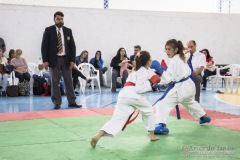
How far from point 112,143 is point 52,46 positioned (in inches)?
148

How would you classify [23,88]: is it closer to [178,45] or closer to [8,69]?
[8,69]

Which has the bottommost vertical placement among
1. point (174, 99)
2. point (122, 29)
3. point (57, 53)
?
point (174, 99)

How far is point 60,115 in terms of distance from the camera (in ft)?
21.8

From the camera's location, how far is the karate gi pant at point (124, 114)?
409 centimetres

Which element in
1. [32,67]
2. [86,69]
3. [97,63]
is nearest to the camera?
[86,69]

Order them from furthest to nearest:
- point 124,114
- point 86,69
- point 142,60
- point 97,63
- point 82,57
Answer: point 97,63 → point 82,57 → point 86,69 → point 142,60 → point 124,114

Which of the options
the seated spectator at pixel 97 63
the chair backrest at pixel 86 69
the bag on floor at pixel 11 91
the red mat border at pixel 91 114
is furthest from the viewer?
the seated spectator at pixel 97 63

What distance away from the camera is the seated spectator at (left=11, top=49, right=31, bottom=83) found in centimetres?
1101

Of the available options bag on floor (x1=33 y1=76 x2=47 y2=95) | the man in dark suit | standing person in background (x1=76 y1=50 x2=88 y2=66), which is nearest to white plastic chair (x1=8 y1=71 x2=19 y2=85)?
bag on floor (x1=33 y1=76 x2=47 y2=95)

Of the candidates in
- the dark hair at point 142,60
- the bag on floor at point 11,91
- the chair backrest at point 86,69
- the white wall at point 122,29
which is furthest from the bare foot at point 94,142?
the white wall at point 122,29

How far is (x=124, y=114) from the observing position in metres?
4.21

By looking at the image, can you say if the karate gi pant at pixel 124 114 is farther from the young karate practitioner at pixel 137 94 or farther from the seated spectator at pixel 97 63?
the seated spectator at pixel 97 63

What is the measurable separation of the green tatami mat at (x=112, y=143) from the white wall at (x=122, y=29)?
27.8 feet

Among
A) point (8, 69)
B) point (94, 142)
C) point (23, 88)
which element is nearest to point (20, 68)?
point (8, 69)
